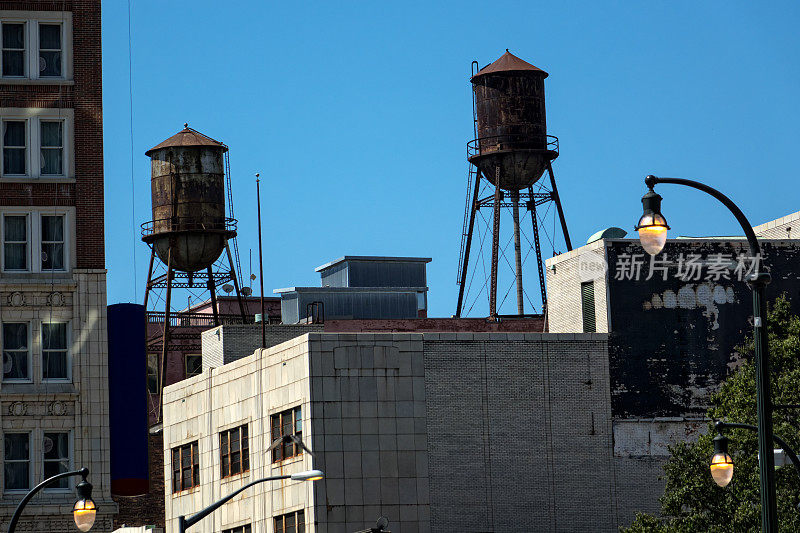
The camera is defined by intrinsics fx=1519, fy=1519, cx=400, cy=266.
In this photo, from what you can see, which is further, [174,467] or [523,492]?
[174,467]

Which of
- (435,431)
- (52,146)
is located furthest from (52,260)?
(435,431)

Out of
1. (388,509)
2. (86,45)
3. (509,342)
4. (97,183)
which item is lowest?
(388,509)

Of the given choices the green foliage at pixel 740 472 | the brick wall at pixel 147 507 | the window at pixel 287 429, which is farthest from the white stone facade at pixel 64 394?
the green foliage at pixel 740 472

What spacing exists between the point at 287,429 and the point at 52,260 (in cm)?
1061

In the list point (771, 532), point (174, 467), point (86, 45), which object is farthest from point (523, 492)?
point (771, 532)

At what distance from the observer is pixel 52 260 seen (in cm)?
5459

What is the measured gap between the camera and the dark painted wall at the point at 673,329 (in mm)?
58906

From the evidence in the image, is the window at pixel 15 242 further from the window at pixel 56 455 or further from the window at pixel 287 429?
the window at pixel 287 429

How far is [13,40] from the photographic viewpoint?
5484 centimetres

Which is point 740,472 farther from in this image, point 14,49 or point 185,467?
point 14,49

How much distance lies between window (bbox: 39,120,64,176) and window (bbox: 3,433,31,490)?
9.62m

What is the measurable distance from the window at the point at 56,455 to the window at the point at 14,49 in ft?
42.9

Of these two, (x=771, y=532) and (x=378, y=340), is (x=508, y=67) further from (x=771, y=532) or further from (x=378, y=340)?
(x=771, y=532)

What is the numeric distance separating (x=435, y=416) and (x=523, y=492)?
438cm
